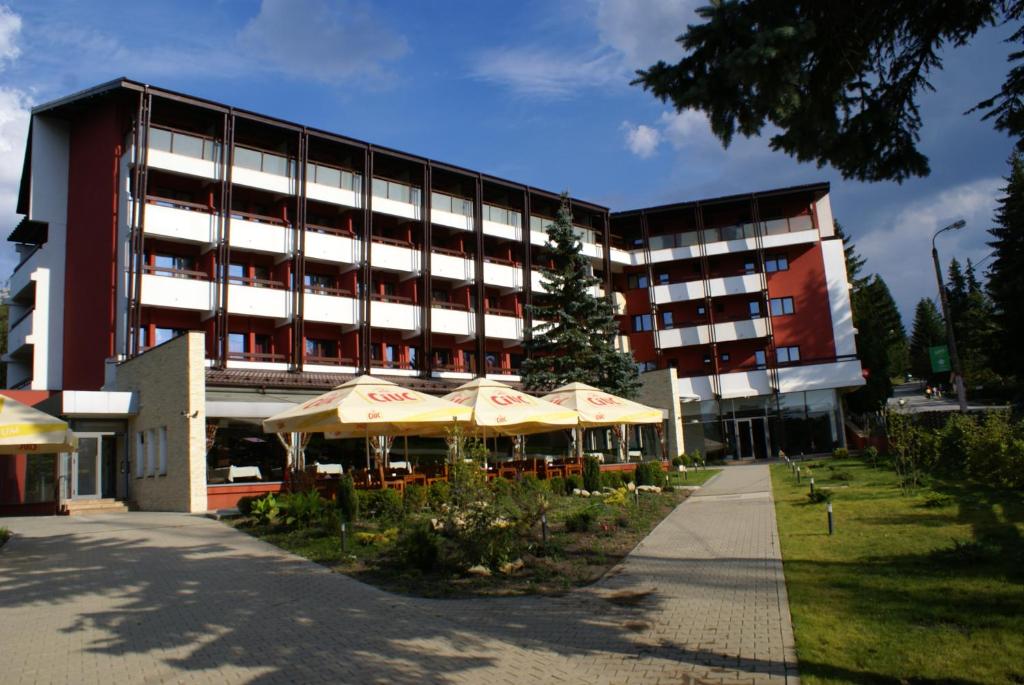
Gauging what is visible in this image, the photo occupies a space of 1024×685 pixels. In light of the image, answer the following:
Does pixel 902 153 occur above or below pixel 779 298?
below

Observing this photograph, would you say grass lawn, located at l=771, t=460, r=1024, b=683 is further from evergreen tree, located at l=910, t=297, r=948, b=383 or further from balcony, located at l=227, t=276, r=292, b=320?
evergreen tree, located at l=910, t=297, r=948, b=383

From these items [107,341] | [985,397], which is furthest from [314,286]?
[985,397]

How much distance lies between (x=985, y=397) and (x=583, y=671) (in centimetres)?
7191

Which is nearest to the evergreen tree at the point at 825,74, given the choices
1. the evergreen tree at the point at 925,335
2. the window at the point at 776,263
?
the window at the point at 776,263

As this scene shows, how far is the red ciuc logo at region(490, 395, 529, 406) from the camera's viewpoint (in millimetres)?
18094

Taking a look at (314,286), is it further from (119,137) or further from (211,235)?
(119,137)

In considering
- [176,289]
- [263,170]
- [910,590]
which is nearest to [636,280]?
[263,170]

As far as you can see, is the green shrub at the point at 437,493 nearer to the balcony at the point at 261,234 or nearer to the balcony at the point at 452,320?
the balcony at the point at 261,234

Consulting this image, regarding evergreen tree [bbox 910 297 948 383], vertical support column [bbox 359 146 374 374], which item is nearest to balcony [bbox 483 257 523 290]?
vertical support column [bbox 359 146 374 374]

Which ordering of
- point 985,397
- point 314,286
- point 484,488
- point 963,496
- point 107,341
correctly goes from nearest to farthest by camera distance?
point 484,488, point 963,496, point 107,341, point 314,286, point 985,397

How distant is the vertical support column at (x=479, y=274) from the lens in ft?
117

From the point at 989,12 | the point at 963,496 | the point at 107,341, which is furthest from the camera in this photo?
the point at 107,341

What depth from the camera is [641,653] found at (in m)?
6.40

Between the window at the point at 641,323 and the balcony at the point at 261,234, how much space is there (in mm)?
23968
